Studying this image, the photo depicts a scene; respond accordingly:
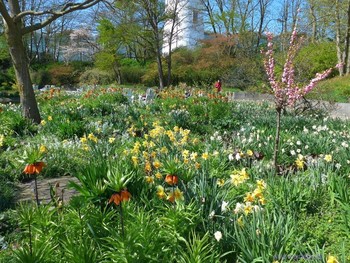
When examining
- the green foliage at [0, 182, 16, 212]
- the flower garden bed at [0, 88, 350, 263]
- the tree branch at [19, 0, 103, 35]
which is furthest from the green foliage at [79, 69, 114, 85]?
the green foliage at [0, 182, 16, 212]

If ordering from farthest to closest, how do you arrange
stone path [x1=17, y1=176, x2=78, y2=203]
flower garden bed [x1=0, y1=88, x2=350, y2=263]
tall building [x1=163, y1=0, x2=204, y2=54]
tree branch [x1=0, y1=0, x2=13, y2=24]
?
tall building [x1=163, y1=0, x2=204, y2=54] < tree branch [x1=0, y1=0, x2=13, y2=24] < stone path [x1=17, y1=176, x2=78, y2=203] < flower garden bed [x1=0, y1=88, x2=350, y2=263]

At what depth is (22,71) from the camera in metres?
9.11

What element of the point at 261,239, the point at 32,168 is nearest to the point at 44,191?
the point at 32,168

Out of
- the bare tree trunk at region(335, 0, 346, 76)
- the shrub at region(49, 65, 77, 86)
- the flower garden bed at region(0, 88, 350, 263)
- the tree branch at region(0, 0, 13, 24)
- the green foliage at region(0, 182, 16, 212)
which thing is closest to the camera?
the flower garden bed at region(0, 88, 350, 263)

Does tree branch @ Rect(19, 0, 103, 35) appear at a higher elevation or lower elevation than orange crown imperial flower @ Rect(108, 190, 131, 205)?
higher

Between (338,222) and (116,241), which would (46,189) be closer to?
(116,241)

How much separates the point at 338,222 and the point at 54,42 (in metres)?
47.2

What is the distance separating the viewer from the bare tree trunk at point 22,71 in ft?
29.4

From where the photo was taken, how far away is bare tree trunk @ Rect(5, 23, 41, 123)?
29.4 ft

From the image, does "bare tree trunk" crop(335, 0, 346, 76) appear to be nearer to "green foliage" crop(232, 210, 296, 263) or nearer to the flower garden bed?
the flower garden bed

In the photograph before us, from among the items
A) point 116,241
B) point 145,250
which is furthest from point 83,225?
point 145,250

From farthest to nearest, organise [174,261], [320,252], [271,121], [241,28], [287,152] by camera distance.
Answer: [241,28] → [271,121] → [287,152] → [174,261] → [320,252]

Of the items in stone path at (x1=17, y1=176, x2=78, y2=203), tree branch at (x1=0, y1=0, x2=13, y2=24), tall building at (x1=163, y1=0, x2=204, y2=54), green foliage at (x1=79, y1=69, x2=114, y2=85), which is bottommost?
stone path at (x1=17, y1=176, x2=78, y2=203)

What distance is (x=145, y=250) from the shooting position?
2111mm
